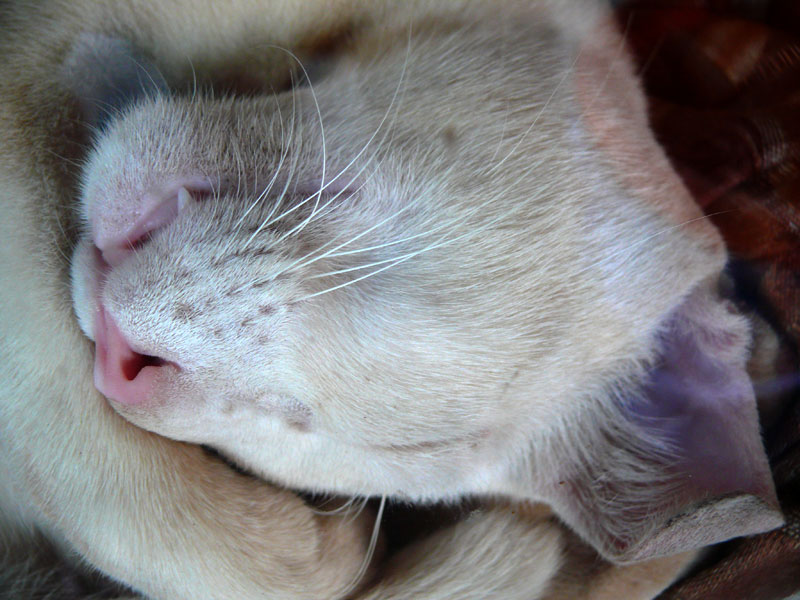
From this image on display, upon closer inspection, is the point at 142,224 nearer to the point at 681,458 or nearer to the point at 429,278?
the point at 429,278

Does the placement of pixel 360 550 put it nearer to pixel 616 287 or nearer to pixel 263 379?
pixel 263 379

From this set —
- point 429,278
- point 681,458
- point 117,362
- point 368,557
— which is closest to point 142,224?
point 117,362

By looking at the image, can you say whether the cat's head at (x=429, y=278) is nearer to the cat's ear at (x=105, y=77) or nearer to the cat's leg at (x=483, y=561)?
the cat's ear at (x=105, y=77)

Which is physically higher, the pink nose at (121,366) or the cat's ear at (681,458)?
the pink nose at (121,366)

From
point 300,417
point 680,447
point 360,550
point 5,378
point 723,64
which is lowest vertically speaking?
point 360,550

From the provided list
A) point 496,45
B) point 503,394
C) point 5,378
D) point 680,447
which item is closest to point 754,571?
point 680,447

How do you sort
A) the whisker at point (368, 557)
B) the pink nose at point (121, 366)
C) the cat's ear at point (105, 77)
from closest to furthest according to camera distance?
1. the pink nose at point (121, 366)
2. the cat's ear at point (105, 77)
3. the whisker at point (368, 557)

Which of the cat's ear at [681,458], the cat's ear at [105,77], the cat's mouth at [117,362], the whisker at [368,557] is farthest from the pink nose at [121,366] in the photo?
the cat's ear at [681,458]

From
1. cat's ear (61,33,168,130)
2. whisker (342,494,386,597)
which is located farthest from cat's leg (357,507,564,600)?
cat's ear (61,33,168,130)
